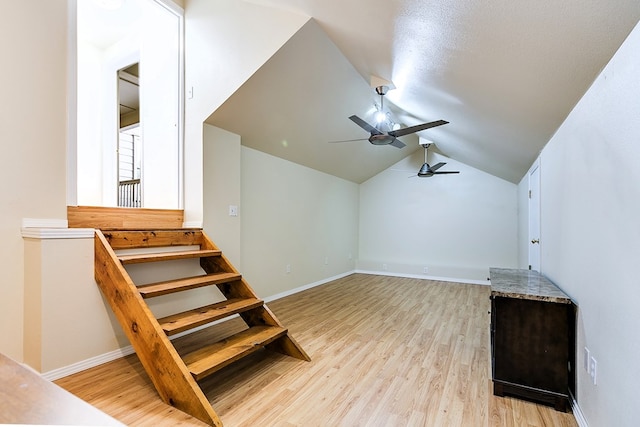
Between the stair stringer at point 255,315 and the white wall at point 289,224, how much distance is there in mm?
948

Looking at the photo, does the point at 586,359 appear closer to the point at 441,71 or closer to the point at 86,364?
the point at 441,71

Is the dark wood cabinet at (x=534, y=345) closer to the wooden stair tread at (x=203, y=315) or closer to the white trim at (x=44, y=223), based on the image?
the wooden stair tread at (x=203, y=315)

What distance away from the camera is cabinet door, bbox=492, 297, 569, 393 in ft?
6.33

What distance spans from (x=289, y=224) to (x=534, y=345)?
3.44m

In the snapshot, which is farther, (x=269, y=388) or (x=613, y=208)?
(x=269, y=388)

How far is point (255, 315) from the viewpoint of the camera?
8.90 ft

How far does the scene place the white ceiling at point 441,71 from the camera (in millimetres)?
1381

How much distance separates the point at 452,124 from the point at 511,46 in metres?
2.15

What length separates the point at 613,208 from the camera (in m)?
1.39

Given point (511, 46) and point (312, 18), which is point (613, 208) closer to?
point (511, 46)

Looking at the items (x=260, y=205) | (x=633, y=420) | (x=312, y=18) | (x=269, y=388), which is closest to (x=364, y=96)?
(x=312, y=18)

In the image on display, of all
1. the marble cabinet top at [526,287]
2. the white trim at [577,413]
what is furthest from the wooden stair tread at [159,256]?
the white trim at [577,413]

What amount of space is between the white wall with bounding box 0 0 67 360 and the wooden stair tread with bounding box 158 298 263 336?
1056mm

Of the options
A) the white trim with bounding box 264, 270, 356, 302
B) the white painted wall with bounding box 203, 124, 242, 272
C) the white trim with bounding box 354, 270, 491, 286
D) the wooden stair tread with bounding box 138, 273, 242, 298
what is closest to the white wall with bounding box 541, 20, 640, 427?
the wooden stair tread with bounding box 138, 273, 242, 298
